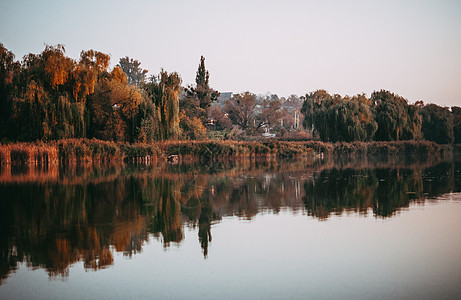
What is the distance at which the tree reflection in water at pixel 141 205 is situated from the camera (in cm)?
783

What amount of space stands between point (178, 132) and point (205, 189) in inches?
919

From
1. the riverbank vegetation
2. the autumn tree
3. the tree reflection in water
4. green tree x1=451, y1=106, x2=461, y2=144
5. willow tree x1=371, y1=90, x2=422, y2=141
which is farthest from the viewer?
green tree x1=451, y1=106, x2=461, y2=144

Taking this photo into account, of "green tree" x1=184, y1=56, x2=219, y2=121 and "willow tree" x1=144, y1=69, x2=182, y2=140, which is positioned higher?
"green tree" x1=184, y1=56, x2=219, y2=121

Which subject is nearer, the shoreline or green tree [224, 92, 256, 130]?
the shoreline

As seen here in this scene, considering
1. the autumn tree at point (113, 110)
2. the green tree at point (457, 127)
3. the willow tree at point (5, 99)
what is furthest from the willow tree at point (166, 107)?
the green tree at point (457, 127)

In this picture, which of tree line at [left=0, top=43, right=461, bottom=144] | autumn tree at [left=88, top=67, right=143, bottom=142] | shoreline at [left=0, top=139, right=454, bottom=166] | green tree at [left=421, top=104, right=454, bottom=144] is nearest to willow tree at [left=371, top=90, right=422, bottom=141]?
tree line at [left=0, top=43, right=461, bottom=144]

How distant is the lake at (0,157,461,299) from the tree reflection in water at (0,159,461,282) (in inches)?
1.4

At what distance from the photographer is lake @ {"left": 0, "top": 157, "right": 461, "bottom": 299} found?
19.1ft

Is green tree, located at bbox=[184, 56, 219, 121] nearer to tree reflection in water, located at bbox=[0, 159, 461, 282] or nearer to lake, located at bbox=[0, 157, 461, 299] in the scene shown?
tree reflection in water, located at bbox=[0, 159, 461, 282]

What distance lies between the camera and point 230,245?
8008 mm

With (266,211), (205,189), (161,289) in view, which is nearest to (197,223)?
(266,211)

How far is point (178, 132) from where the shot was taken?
39.4m

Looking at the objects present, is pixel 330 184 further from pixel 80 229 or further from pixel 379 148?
pixel 379 148

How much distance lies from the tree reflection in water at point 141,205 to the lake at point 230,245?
0.12 feet
